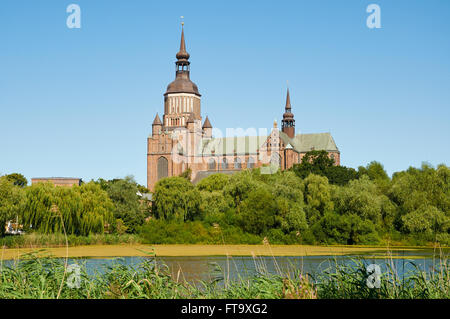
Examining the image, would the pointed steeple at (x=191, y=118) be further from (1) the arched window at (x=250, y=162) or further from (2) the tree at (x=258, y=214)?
(2) the tree at (x=258, y=214)

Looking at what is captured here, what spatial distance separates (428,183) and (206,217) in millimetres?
19324

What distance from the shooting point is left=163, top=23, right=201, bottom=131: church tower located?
12044cm

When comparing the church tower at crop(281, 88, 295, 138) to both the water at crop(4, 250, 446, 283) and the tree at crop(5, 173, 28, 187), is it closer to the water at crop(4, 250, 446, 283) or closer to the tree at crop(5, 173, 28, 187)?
the tree at crop(5, 173, 28, 187)

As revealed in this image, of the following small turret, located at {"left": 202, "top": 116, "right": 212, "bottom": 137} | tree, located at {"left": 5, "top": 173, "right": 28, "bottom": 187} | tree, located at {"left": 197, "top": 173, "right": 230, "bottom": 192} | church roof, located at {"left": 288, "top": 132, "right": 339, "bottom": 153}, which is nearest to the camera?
tree, located at {"left": 197, "top": 173, "right": 230, "bottom": 192}

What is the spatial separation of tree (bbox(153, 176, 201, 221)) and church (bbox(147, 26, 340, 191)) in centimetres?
5241

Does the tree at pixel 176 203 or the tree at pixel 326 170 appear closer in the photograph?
the tree at pixel 176 203

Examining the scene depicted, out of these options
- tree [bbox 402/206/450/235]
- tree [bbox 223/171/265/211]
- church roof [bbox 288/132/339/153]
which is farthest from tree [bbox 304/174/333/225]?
church roof [bbox 288/132/339/153]

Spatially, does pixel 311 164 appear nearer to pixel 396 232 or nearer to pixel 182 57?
pixel 396 232

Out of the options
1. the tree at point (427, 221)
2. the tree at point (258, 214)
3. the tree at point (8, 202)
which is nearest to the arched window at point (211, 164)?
the tree at point (258, 214)

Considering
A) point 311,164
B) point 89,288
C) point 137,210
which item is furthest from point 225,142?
point 89,288

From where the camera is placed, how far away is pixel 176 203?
52.7m

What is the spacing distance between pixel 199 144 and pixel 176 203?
219ft

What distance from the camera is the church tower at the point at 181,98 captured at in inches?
4742

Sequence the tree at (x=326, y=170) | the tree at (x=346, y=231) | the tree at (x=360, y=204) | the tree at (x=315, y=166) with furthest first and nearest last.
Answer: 1. the tree at (x=315, y=166)
2. the tree at (x=326, y=170)
3. the tree at (x=360, y=204)
4. the tree at (x=346, y=231)
